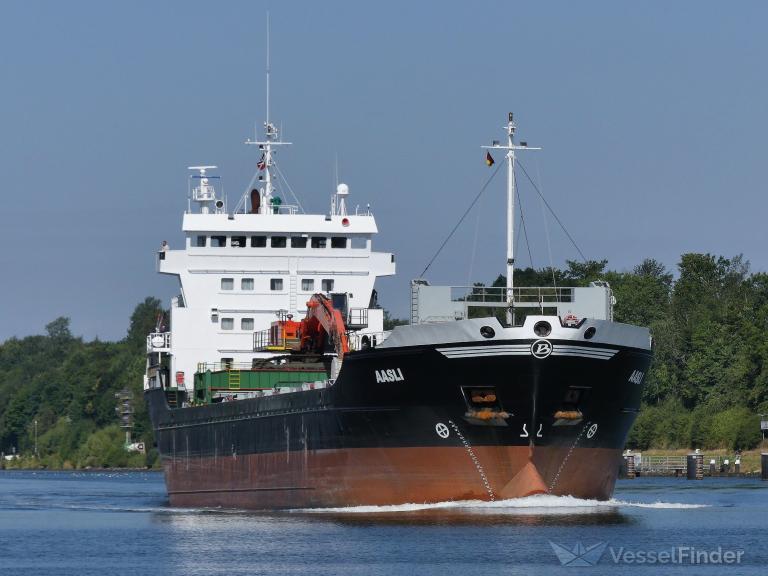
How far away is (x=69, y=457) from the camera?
140500 millimetres

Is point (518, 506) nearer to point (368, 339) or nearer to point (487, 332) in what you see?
point (487, 332)

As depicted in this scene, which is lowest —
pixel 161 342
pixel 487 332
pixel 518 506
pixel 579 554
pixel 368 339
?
pixel 579 554

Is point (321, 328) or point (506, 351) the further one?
point (321, 328)

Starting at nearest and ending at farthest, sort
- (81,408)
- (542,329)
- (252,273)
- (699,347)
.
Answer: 1. (542,329)
2. (252,273)
3. (699,347)
4. (81,408)

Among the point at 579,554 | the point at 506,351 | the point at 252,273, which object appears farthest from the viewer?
the point at 252,273

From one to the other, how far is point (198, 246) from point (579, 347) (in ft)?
65.4

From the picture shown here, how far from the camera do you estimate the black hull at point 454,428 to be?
129ft

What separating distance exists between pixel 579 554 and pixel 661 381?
63683 mm

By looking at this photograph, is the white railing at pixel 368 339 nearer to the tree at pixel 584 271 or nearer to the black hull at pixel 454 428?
the black hull at pixel 454 428

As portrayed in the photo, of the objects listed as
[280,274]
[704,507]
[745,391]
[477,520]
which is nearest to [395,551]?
[477,520]

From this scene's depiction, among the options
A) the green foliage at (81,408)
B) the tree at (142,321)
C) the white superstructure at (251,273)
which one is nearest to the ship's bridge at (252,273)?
the white superstructure at (251,273)

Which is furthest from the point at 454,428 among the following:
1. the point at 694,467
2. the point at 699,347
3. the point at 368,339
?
the point at 699,347

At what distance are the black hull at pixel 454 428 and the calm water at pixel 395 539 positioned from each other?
59 cm

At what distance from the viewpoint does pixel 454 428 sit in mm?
39906
